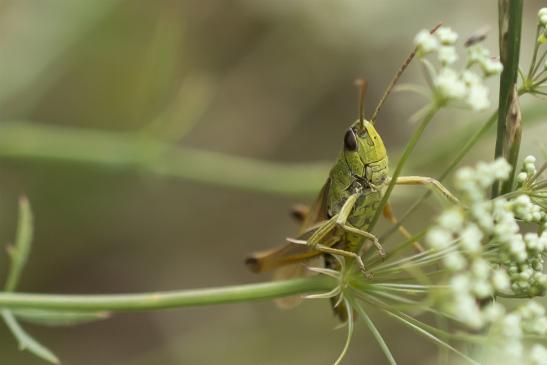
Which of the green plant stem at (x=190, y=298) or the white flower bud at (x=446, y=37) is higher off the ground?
the white flower bud at (x=446, y=37)

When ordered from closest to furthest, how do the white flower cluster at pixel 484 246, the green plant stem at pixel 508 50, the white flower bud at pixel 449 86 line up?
the white flower cluster at pixel 484 246
the white flower bud at pixel 449 86
the green plant stem at pixel 508 50

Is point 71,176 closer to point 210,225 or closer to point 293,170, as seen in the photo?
point 210,225

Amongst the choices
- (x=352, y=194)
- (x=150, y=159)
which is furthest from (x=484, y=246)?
(x=150, y=159)

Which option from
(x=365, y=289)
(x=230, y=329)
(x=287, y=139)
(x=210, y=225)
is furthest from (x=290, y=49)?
(x=365, y=289)

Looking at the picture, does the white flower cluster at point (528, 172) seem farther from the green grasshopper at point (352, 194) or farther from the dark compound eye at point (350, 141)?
the dark compound eye at point (350, 141)

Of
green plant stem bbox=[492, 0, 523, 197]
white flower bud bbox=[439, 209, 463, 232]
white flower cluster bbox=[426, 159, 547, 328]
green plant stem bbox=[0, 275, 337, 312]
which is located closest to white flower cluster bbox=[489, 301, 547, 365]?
white flower cluster bbox=[426, 159, 547, 328]

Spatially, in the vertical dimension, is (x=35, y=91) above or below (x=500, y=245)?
above

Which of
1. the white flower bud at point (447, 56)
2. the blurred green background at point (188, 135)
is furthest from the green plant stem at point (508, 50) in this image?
the blurred green background at point (188, 135)
